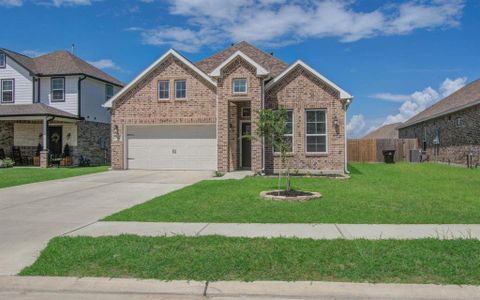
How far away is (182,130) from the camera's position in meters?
20.6

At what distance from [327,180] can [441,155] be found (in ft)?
55.3

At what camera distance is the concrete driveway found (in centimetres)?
634

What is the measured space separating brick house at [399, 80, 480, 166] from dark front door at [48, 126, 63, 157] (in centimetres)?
2535

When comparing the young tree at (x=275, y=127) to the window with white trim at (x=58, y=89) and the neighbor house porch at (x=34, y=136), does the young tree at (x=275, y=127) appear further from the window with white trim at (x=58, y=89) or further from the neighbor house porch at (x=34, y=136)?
the window with white trim at (x=58, y=89)

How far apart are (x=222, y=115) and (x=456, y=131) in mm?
16483

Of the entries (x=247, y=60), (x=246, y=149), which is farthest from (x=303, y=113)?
(x=246, y=149)

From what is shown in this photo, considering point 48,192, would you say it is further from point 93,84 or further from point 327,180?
point 93,84

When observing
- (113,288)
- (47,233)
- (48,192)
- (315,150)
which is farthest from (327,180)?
(113,288)

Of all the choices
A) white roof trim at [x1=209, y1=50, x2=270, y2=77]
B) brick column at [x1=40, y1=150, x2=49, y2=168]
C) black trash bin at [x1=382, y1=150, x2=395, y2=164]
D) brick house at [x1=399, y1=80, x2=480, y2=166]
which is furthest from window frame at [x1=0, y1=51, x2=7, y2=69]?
brick house at [x1=399, y1=80, x2=480, y2=166]

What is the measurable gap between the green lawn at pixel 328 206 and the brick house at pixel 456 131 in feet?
36.9

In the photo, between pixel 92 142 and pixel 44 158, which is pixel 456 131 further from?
pixel 44 158

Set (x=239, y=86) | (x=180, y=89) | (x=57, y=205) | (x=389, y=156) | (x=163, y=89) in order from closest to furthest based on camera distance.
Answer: (x=57, y=205) < (x=239, y=86) < (x=180, y=89) < (x=163, y=89) < (x=389, y=156)

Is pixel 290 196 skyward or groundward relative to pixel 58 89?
groundward

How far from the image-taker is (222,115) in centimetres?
1872
